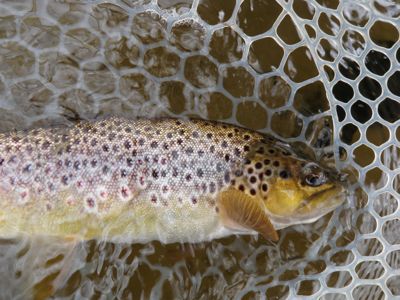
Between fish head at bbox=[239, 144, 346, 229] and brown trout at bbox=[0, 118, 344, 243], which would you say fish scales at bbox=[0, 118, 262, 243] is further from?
fish head at bbox=[239, 144, 346, 229]

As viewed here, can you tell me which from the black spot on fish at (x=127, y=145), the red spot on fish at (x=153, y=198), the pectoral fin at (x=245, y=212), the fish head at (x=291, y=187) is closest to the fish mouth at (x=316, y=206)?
the fish head at (x=291, y=187)

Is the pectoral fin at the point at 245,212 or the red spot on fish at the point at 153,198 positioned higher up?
the pectoral fin at the point at 245,212

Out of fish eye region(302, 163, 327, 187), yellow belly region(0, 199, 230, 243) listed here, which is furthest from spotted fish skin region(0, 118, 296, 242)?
fish eye region(302, 163, 327, 187)

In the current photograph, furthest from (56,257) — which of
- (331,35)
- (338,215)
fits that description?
(331,35)

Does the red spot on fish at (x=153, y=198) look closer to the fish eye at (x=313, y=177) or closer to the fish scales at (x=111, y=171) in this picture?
the fish scales at (x=111, y=171)

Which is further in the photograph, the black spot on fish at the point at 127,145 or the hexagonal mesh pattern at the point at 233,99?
the hexagonal mesh pattern at the point at 233,99

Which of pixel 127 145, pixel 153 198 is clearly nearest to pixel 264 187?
pixel 153 198

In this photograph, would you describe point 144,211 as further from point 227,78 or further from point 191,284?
point 227,78

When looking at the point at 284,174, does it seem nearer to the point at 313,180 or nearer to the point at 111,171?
the point at 313,180
